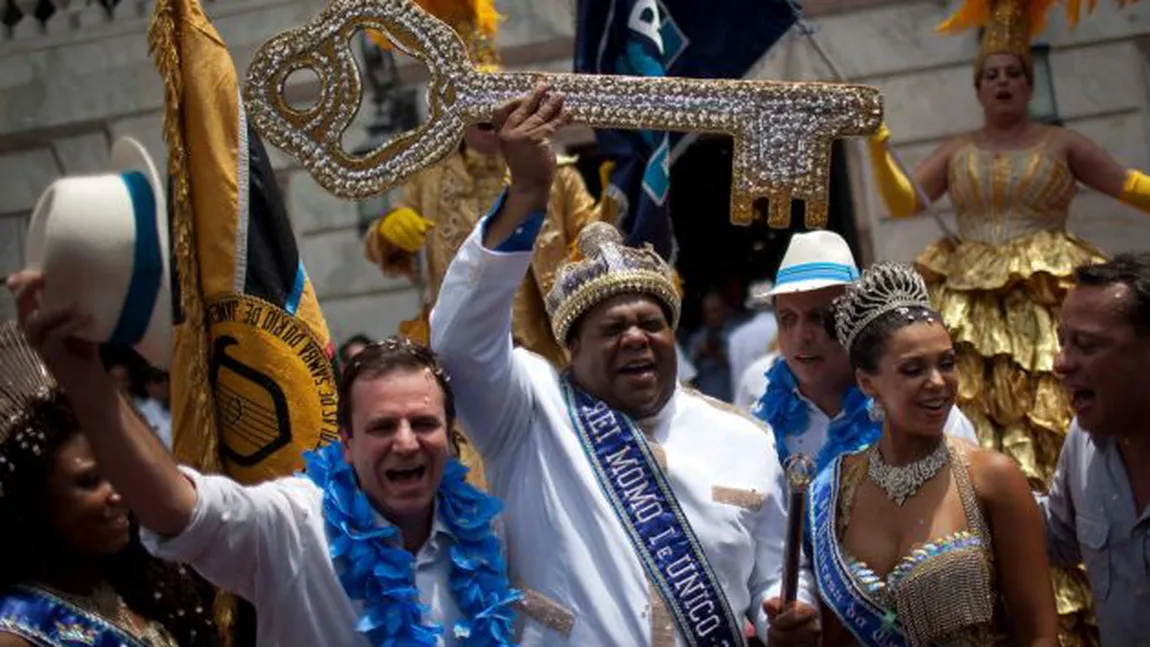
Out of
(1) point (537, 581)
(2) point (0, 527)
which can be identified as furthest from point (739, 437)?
(2) point (0, 527)

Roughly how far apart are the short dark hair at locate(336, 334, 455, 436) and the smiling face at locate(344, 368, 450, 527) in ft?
0.05

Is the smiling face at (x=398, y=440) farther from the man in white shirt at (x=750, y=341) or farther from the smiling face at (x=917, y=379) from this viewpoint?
the man in white shirt at (x=750, y=341)

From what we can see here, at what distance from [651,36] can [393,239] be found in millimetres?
1679

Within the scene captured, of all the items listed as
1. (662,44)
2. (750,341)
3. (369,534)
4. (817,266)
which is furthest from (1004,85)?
(369,534)

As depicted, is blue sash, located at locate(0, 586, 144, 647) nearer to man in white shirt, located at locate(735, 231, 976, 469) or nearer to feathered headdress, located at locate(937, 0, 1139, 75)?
man in white shirt, located at locate(735, 231, 976, 469)

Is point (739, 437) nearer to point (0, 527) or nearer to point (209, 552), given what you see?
point (209, 552)

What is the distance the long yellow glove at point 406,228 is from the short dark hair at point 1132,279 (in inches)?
116

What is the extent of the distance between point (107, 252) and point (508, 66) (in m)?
7.97

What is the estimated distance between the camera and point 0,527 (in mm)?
3525

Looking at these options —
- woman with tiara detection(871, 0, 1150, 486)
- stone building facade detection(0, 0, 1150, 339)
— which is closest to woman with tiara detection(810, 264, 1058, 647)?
woman with tiara detection(871, 0, 1150, 486)

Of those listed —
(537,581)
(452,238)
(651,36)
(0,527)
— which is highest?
(651,36)

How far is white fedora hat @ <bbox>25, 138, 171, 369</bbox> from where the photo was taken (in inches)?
107

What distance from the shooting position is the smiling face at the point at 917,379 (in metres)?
4.09

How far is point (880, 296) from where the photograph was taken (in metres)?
4.24
